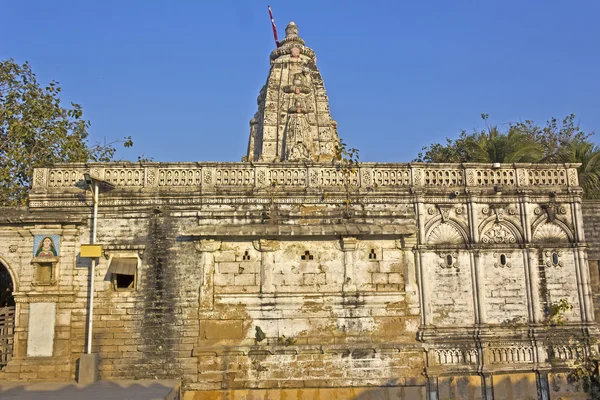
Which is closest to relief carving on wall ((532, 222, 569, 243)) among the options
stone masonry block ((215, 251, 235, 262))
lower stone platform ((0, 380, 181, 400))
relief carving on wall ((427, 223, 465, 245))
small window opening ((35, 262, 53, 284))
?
relief carving on wall ((427, 223, 465, 245))

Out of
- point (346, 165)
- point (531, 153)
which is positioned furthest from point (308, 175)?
point (531, 153)

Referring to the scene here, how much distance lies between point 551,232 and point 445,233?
112 inches

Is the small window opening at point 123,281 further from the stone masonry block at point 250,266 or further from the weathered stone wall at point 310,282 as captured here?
the stone masonry block at point 250,266

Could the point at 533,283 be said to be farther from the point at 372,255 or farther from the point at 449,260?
the point at 372,255

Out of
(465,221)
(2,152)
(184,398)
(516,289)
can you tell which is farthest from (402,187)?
(2,152)

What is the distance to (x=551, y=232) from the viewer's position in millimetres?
14789

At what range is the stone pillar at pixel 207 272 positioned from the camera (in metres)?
13.7

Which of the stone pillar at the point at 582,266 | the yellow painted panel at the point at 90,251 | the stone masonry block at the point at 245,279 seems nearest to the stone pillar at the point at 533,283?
the stone pillar at the point at 582,266

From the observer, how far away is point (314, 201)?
1447 cm

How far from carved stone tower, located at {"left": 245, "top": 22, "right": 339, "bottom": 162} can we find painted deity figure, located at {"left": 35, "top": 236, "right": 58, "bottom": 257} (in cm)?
1202

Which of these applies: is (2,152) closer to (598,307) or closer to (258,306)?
(258,306)

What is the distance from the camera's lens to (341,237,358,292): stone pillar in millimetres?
14008

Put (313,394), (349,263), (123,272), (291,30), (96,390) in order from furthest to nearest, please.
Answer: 1. (291,30)
2. (349,263)
3. (123,272)
4. (313,394)
5. (96,390)

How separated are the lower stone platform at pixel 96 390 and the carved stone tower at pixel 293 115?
13136mm
